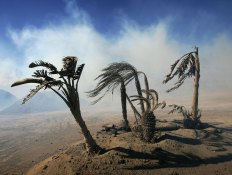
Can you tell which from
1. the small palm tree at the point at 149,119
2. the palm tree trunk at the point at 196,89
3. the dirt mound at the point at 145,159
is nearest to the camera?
the dirt mound at the point at 145,159

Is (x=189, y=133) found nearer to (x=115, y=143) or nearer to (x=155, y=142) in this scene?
(x=155, y=142)

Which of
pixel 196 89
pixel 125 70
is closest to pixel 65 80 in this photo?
pixel 125 70

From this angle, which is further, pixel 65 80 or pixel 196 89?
pixel 196 89

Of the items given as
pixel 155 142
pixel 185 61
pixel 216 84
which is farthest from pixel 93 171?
pixel 216 84

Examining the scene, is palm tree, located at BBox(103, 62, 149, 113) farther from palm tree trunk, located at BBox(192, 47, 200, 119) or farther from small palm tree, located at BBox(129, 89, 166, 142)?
palm tree trunk, located at BBox(192, 47, 200, 119)

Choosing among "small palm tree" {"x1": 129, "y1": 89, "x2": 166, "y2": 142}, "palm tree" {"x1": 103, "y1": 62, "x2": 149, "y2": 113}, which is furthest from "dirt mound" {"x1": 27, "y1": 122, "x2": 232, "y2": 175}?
"palm tree" {"x1": 103, "y1": 62, "x2": 149, "y2": 113}

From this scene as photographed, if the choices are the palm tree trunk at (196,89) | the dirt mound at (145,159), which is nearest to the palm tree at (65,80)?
the dirt mound at (145,159)

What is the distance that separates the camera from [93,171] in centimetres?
1060

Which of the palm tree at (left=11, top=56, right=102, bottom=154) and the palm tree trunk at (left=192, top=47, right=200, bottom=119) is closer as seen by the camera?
the palm tree at (left=11, top=56, right=102, bottom=154)

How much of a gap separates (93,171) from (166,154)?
3.22 m

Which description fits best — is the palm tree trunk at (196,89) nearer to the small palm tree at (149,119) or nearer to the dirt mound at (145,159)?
the dirt mound at (145,159)

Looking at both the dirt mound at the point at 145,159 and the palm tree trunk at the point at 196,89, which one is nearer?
the dirt mound at the point at 145,159

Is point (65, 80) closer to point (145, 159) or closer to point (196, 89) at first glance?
point (145, 159)

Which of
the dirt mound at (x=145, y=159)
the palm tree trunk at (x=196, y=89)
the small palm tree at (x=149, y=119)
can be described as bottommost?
the dirt mound at (x=145, y=159)
